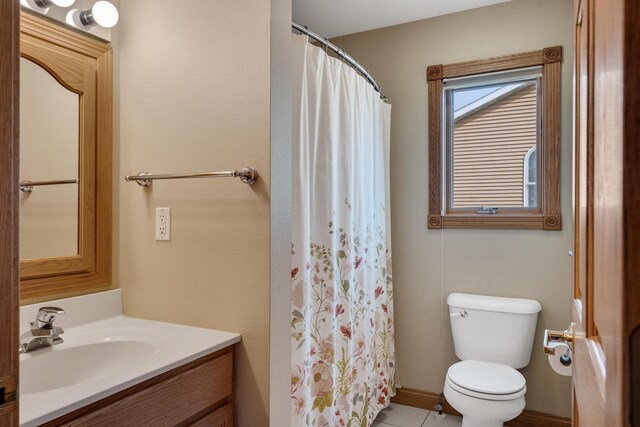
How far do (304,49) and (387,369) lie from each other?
6.23ft

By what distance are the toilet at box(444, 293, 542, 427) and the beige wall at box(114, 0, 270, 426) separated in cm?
113

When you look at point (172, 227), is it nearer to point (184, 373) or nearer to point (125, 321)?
point (125, 321)

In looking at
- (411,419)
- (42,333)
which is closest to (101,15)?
(42,333)

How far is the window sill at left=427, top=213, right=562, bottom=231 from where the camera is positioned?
2.37 meters

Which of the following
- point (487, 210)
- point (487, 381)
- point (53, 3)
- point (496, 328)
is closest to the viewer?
point (53, 3)

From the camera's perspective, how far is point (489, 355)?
7.73ft

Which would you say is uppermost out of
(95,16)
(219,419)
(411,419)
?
(95,16)

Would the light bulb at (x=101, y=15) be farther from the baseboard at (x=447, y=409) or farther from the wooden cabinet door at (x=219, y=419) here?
the baseboard at (x=447, y=409)

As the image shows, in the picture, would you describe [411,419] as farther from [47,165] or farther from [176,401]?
[47,165]

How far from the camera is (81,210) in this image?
5.12 ft

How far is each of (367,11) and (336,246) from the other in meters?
1.54

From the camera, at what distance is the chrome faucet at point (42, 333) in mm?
1249

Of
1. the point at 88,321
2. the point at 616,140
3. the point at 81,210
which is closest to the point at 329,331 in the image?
the point at 88,321

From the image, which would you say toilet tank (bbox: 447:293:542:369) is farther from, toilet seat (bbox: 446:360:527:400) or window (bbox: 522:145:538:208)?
window (bbox: 522:145:538:208)
